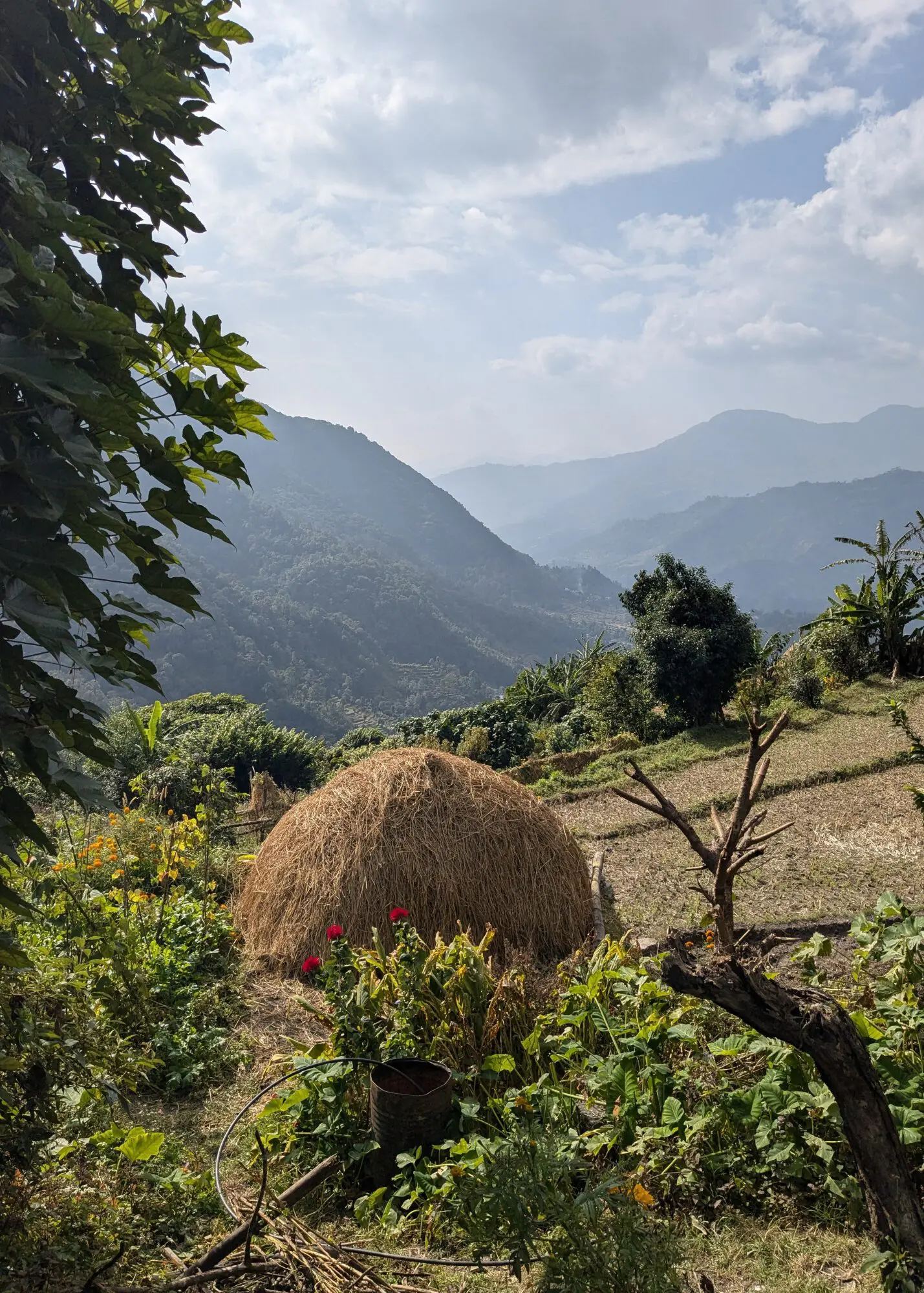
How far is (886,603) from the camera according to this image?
623 inches

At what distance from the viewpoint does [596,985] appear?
377 centimetres

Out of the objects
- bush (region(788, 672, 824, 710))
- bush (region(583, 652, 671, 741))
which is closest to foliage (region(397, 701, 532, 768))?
bush (region(583, 652, 671, 741))

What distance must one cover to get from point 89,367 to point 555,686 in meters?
19.8

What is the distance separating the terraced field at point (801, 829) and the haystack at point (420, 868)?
1.02 metres

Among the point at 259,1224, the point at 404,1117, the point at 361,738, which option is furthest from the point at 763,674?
the point at 259,1224

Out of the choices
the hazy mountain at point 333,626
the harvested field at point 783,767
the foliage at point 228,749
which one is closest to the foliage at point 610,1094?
the harvested field at point 783,767

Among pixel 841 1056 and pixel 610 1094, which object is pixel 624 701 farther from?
pixel 841 1056

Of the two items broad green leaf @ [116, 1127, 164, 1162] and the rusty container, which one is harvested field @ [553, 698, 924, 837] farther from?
broad green leaf @ [116, 1127, 164, 1162]

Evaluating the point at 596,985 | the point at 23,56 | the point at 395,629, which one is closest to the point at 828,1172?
the point at 596,985

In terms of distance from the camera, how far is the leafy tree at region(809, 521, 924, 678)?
1574cm

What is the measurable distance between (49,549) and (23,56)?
96 cm

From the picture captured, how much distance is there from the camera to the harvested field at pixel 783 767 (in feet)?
33.8

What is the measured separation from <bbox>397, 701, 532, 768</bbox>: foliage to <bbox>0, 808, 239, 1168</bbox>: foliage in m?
10.2

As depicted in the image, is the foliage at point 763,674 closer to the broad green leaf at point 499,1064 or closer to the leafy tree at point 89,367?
the broad green leaf at point 499,1064
